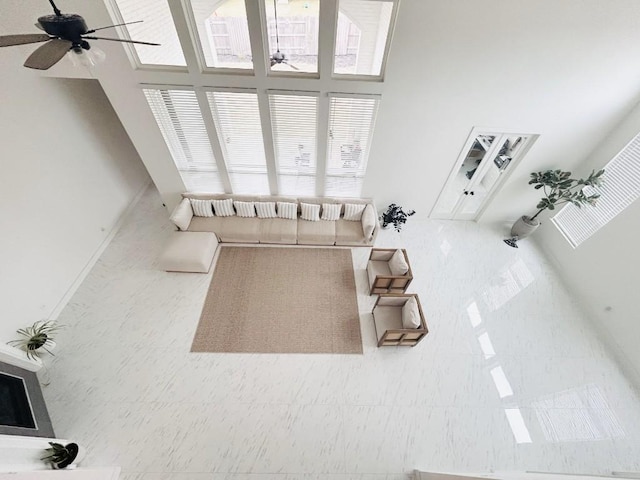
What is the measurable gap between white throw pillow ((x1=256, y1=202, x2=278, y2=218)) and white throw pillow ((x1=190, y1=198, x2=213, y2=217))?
0.95 meters

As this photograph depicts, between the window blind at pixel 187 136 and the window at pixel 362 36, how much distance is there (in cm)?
236

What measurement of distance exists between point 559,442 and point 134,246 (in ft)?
24.6

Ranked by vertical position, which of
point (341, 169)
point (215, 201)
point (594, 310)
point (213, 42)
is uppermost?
point (213, 42)

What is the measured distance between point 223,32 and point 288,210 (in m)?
2.93

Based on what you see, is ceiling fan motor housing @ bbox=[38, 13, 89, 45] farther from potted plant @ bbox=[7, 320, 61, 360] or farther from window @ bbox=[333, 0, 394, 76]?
potted plant @ bbox=[7, 320, 61, 360]

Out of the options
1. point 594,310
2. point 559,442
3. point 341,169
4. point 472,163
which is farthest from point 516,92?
point 559,442

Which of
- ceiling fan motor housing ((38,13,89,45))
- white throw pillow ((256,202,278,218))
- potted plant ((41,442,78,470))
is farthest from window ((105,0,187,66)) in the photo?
potted plant ((41,442,78,470))

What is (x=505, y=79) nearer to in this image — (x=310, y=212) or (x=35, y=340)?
(x=310, y=212)

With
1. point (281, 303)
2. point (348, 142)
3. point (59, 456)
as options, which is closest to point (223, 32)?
point (348, 142)

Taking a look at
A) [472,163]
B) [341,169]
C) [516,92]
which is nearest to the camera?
[516,92]

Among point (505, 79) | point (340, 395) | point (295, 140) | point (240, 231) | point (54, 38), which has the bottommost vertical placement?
point (340, 395)

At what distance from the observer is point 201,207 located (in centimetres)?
548

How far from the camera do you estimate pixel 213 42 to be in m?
3.96

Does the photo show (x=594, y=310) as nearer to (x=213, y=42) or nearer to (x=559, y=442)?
(x=559, y=442)
